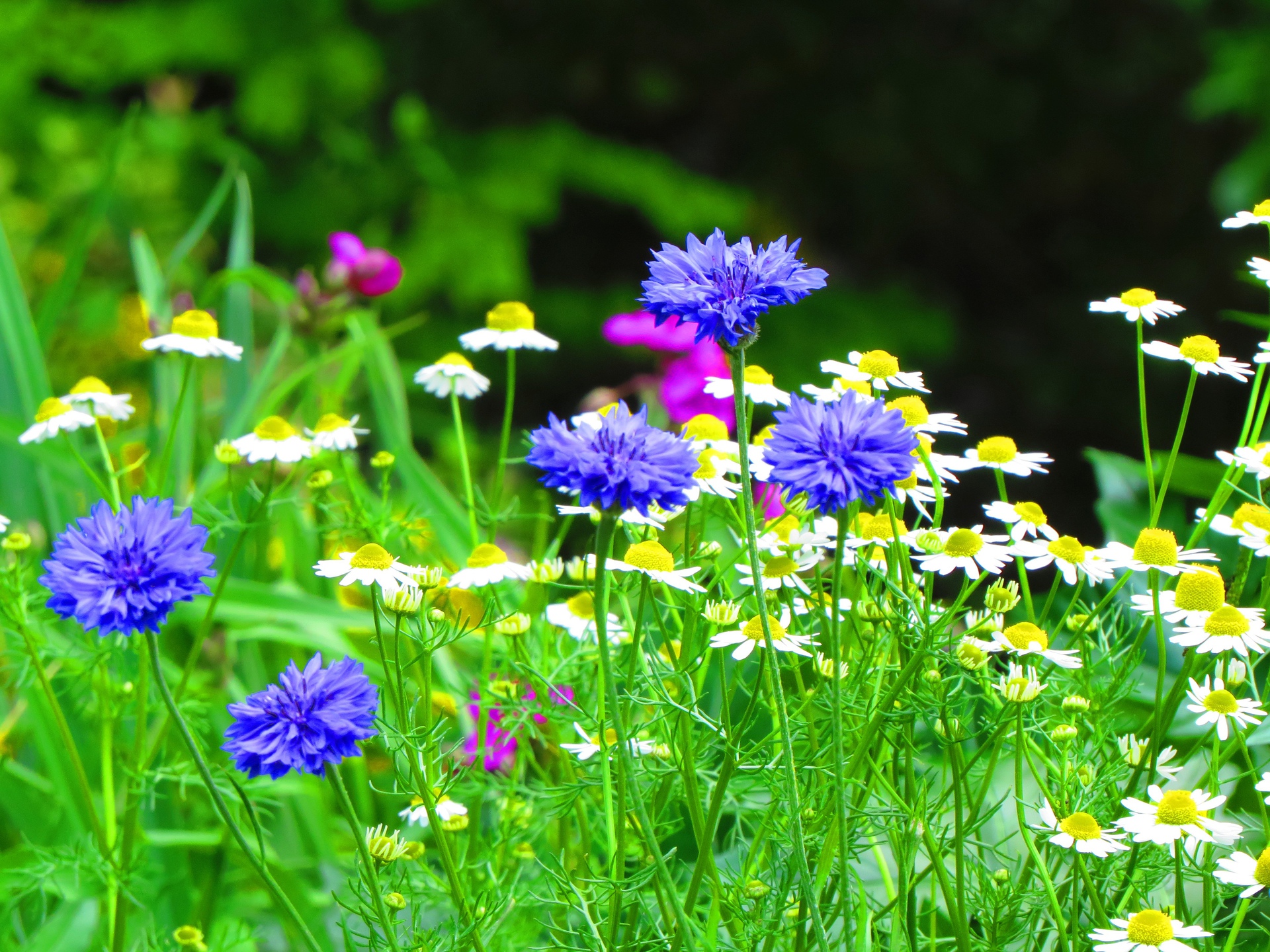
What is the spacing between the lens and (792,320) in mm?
3041

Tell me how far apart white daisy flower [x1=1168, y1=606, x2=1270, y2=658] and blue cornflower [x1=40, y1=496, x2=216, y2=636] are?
41 centimetres

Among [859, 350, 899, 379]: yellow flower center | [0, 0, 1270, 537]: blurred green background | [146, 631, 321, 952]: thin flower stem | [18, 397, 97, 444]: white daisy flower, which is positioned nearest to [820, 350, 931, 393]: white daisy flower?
[859, 350, 899, 379]: yellow flower center

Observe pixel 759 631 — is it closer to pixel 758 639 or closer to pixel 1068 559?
pixel 758 639

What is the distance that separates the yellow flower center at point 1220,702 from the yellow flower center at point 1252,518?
0.09 metres

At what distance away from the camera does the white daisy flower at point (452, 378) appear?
2.38ft

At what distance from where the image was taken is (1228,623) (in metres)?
0.51

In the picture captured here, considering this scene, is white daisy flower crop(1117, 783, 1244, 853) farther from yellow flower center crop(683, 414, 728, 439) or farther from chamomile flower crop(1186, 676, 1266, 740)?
yellow flower center crop(683, 414, 728, 439)

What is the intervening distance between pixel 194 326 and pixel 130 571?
0.32 m

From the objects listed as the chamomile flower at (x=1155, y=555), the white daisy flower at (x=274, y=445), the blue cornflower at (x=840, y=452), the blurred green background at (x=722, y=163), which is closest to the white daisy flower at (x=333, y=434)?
the white daisy flower at (x=274, y=445)

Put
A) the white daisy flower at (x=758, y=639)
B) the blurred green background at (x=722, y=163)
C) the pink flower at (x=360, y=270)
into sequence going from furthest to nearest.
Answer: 1. the blurred green background at (x=722, y=163)
2. the pink flower at (x=360, y=270)
3. the white daisy flower at (x=758, y=639)

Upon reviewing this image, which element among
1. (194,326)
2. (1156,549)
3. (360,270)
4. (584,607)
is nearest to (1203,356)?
(1156,549)

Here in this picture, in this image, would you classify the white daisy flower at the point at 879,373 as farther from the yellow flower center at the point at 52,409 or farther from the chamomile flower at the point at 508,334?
the yellow flower center at the point at 52,409

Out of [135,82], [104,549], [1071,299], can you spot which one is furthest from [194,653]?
[135,82]

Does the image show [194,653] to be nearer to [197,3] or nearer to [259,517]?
[259,517]
